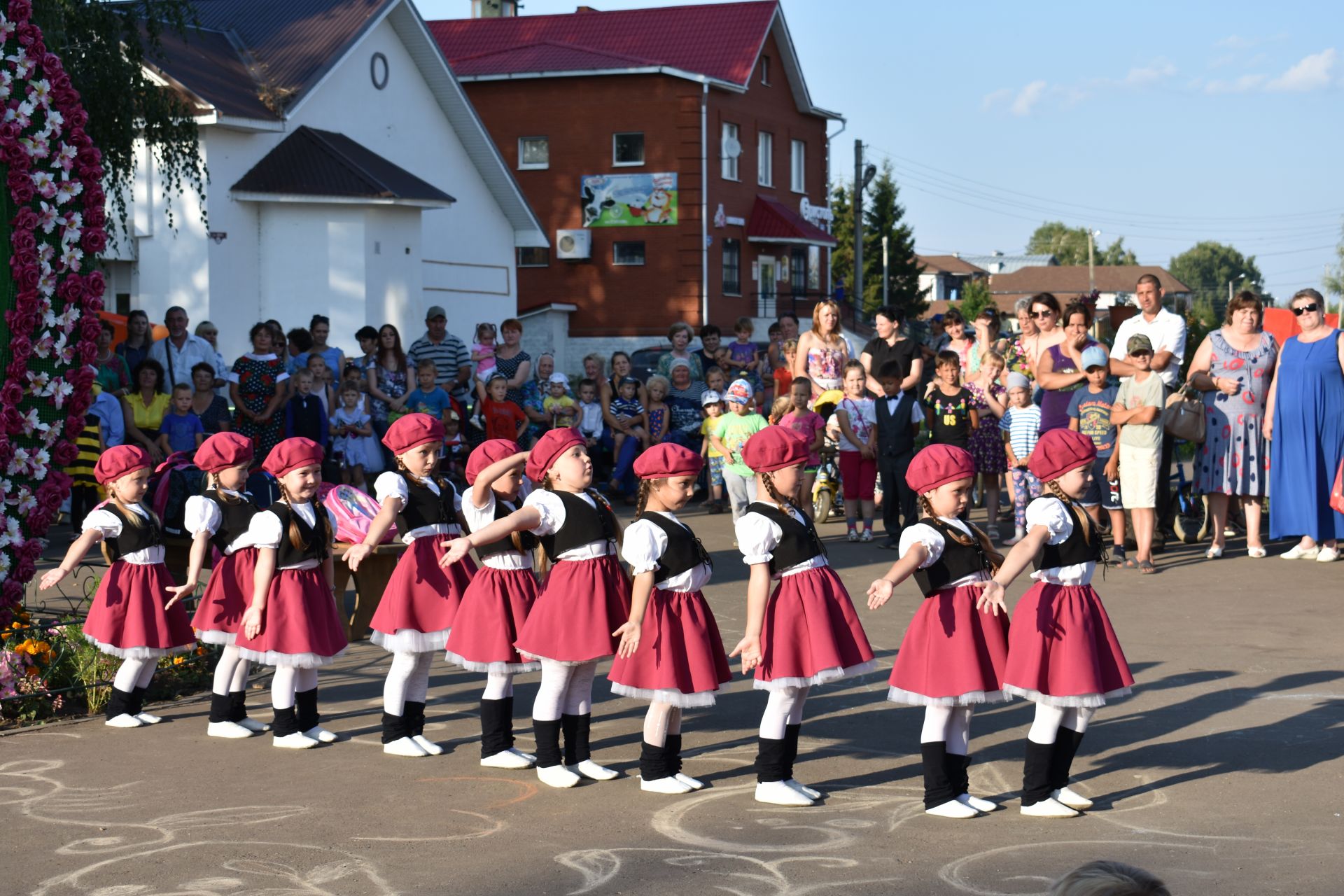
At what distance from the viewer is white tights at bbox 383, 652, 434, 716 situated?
24.0ft

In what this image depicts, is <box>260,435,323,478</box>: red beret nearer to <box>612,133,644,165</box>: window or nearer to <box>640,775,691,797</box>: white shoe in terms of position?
<box>640,775,691,797</box>: white shoe

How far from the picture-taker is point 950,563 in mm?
6262

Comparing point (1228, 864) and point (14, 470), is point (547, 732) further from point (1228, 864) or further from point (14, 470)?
point (14, 470)

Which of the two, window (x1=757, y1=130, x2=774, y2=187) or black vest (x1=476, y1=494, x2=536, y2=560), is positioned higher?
window (x1=757, y1=130, x2=774, y2=187)

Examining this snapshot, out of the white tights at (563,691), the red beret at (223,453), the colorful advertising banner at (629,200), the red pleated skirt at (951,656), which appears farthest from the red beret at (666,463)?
the colorful advertising banner at (629,200)

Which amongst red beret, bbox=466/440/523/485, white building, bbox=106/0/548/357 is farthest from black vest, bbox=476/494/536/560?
white building, bbox=106/0/548/357

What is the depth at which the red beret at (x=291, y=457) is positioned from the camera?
754 centimetres

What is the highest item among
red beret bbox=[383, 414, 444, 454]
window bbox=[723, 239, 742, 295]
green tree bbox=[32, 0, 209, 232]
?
window bbox=[723, 239, 742, 295]

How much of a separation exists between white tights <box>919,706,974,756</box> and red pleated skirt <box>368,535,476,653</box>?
2328 mm

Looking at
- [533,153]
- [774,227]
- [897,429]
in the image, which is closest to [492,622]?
[897,429]

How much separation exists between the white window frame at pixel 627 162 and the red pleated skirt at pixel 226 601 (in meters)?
33.6

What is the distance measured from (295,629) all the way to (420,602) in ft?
2.07

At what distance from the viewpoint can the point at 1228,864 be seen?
5.43 meters

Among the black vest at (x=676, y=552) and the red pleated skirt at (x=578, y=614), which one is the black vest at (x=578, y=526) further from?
the black vest at (x=676, y=552)
